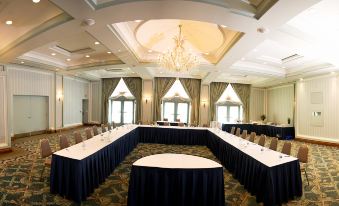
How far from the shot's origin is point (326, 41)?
5.65 meters

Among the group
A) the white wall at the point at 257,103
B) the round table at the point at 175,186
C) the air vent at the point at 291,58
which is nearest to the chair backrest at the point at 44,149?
the round table at the point at 175,186

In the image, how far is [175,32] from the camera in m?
6.79

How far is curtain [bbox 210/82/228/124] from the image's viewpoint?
1488 cm

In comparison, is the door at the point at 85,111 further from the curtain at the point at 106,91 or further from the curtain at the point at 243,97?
the curtain at the point at 243,97

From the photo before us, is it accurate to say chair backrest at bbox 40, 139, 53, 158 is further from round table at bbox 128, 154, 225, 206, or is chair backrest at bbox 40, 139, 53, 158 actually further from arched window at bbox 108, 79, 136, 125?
arched window at bbox 108, 79, 136, 125

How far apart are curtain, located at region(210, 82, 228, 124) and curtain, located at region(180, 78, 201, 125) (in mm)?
1053

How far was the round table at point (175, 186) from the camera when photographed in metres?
3.16

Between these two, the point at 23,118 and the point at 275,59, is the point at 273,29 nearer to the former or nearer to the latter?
the point at 275,59

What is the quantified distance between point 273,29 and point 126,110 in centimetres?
1196

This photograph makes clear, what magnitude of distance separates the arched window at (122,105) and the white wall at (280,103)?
9574mm

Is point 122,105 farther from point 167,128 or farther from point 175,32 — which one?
point 175,32

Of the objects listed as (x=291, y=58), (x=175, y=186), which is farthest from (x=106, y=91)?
(x=175, y=186)

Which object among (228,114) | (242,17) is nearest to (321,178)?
(242,17)

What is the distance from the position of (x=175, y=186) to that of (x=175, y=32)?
4.98 metres
